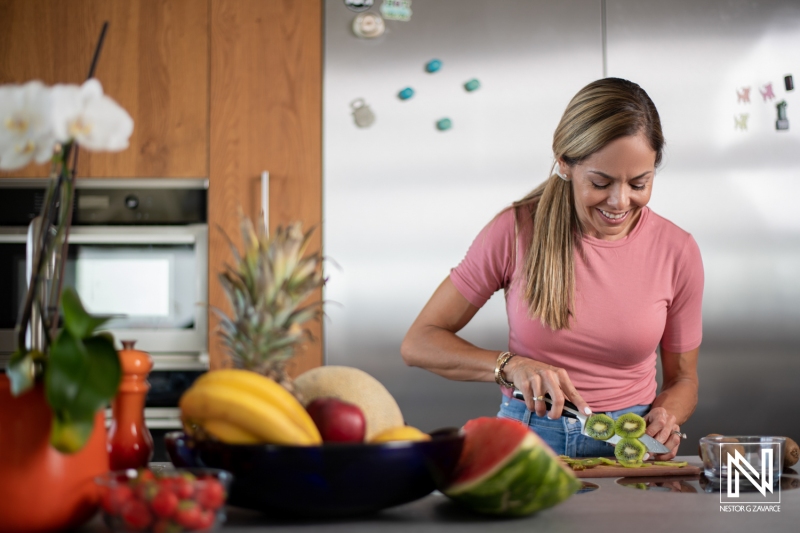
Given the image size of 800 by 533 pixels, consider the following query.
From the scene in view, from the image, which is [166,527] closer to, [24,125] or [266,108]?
[24,125]

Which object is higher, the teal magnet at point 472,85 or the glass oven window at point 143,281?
the teal magnet at point 472,85

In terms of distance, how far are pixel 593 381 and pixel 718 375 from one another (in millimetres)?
1260

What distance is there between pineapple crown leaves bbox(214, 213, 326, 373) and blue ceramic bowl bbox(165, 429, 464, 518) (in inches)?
4.1

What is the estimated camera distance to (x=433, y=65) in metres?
2.75

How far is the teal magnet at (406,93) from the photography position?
8.98ft

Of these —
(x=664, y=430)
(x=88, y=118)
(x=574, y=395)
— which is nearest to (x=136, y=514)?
(x=88, y=118)

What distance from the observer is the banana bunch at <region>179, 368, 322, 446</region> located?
29.6 inches

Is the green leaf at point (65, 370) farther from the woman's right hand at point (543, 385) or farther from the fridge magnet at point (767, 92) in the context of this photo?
the fridge magnet at point (767, 92)

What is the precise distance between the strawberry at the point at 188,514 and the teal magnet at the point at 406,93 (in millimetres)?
2231

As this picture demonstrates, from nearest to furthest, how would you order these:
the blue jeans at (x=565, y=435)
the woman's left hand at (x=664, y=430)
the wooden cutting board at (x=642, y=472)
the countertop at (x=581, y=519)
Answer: the countertop at (x=581, y=519), the wooden cutting board at (x=642, y=472), the woman's left hand at (x=664, y=430), the blue jeans at (x=565, y=435)

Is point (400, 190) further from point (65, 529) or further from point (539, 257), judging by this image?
point (65, 529)

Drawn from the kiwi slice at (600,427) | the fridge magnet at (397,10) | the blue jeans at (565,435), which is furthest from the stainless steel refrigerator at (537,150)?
the kiwi slice at (600,427)

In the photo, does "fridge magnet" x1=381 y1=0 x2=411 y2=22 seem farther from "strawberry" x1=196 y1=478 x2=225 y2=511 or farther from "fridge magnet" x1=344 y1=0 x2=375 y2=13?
"strawberry" x1=196 y1=478 x2=225 y2=511

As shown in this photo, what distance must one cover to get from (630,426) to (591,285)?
0.49 meters
